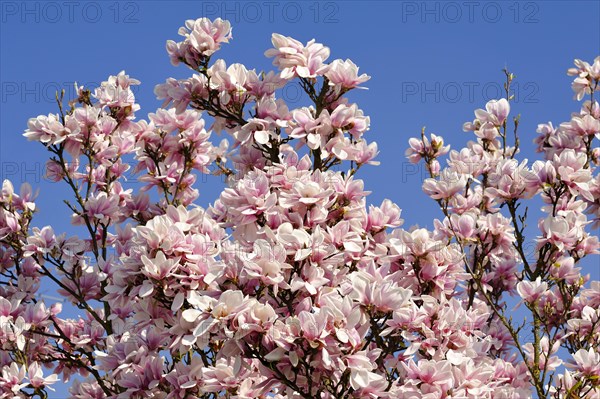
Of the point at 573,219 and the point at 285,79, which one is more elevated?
the point at 285,79

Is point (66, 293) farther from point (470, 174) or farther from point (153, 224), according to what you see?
point (470, 174)

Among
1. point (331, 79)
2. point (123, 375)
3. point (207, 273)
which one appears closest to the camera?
point (207, 273)

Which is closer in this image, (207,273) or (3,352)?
(207,273)

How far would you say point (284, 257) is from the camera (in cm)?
405

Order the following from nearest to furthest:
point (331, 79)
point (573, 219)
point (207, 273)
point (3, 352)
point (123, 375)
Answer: point (207, 273)
point (123, 375)
point (331, 79)
point (573, 219)
point (3, 352)

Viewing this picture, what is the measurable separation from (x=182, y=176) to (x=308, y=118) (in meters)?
1.45

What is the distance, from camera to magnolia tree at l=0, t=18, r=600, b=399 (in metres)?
4.03

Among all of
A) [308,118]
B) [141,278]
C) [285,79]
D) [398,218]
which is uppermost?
[285,79]

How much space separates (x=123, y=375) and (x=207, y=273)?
3.22 feet

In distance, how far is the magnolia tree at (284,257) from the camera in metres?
4.03

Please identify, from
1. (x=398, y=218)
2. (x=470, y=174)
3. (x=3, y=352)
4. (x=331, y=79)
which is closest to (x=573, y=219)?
(x=470, y=174)

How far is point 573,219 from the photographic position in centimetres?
545

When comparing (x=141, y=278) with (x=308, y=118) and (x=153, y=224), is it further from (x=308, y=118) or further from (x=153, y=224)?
(x=308, y=118)

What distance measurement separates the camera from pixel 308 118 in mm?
4902
